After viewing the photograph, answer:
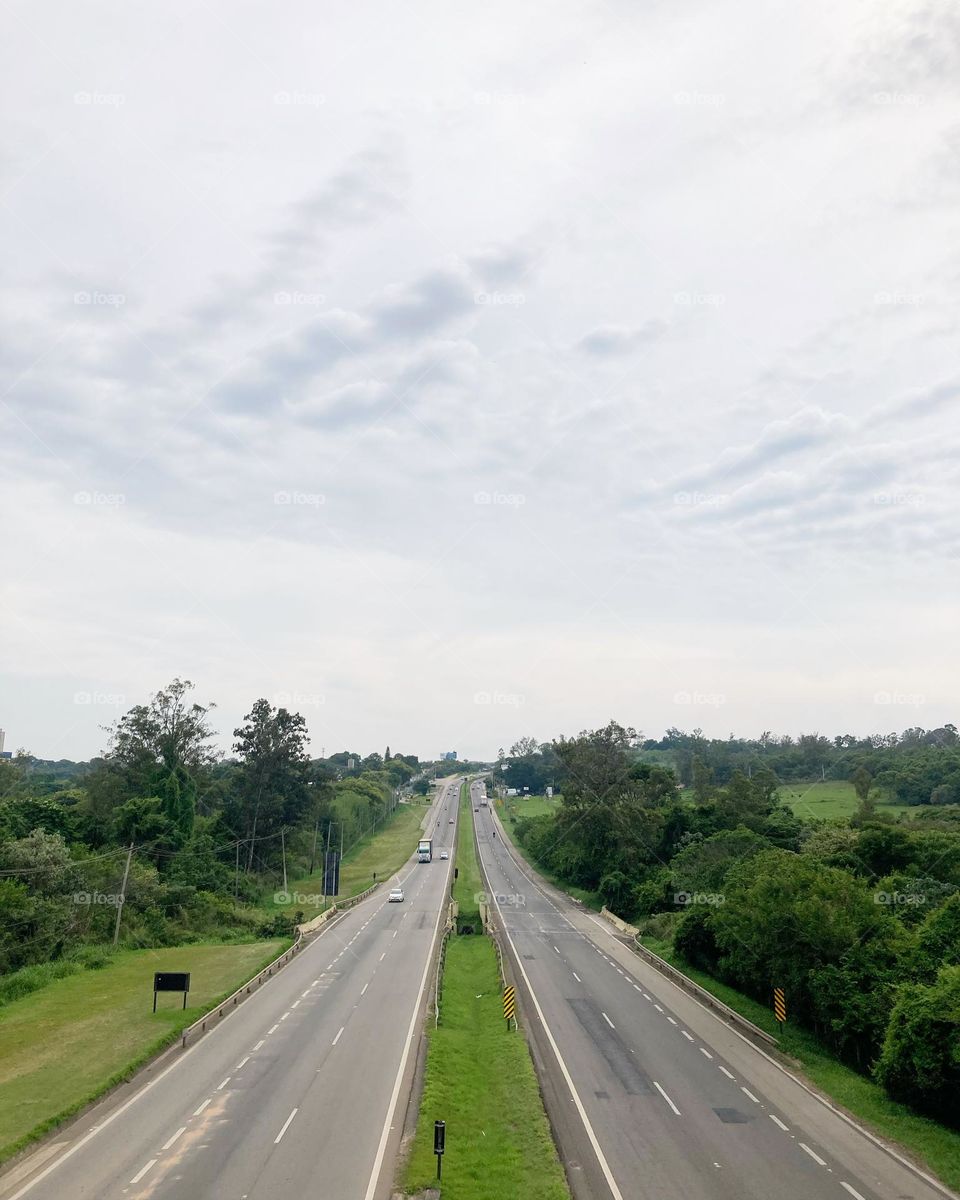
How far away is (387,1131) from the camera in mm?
23625

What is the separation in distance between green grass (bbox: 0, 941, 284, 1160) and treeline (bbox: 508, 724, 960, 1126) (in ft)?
81.9

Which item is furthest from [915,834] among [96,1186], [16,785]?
[16,785]

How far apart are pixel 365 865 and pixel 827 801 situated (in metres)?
72.1

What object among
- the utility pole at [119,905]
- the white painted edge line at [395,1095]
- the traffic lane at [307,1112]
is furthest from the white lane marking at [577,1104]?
the utility pole at [119,905]

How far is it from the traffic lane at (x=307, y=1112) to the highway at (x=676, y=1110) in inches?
220

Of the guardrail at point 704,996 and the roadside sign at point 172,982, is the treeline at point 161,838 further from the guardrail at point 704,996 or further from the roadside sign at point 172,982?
the guardrail at point 704,996

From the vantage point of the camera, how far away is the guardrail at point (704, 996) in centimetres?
3562

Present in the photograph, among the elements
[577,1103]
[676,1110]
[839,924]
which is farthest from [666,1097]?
[839,924]

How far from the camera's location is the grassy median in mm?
20197

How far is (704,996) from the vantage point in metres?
42.5

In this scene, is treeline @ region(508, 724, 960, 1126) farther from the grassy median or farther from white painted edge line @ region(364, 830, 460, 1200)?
white painted edge line @ region(364, 830, 460, 1200)

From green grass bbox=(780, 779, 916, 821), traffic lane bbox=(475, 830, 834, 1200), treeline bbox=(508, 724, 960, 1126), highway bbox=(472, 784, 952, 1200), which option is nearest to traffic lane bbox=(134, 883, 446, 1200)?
highway bbox=(472, 784, 952, 1200)

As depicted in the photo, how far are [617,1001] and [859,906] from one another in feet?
41.9

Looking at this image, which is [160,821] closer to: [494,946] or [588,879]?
[494,946]
